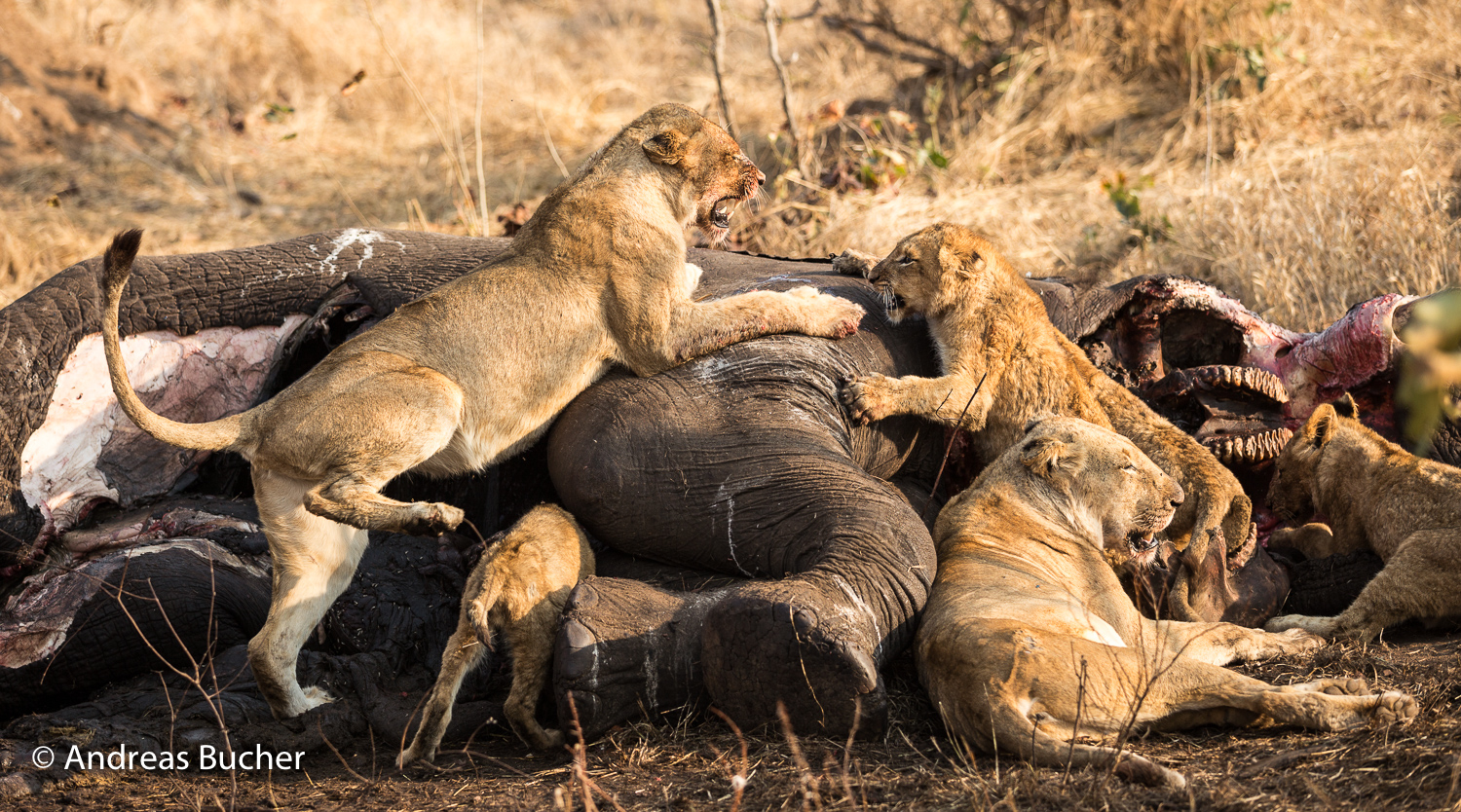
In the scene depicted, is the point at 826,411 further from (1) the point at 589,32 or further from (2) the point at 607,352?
(1) the point at 589,32

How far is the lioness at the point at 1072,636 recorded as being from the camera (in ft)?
10.3

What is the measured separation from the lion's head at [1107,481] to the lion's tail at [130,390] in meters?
2.77

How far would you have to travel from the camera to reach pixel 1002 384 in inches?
186

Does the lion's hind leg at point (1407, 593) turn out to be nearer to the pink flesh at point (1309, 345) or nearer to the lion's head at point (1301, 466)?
the lion's head at point (1301, 466)

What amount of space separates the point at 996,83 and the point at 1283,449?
5.84 metres

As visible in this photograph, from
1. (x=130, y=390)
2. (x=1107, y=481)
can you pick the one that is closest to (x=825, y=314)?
(x=1107, y=481)

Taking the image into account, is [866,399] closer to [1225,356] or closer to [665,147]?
[665,147]

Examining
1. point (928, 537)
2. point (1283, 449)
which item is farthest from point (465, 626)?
point (1283, 449)

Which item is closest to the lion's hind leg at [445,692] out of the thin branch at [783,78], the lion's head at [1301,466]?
the lion's head at [1301,466]

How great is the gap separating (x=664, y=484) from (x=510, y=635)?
783mm

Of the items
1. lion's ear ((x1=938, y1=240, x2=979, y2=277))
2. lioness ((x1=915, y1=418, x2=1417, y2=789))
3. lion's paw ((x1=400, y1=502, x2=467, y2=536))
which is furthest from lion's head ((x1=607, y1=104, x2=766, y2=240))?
lion's paw ((x1=400, y1=502, x2=467, y2=536))

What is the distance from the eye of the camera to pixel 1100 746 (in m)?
3.04

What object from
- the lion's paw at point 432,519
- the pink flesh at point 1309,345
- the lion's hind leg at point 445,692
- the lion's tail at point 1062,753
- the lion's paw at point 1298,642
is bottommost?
the lion's hind leg at point 445,692

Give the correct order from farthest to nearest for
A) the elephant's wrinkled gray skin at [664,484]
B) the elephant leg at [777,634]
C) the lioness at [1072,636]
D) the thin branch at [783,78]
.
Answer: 1. the thin branch at [783,78]
2. the elephant's wrinkled gray skin at [664,484]
3. the elephant leg at [777,634]
4. the lioness at [1072,636]
